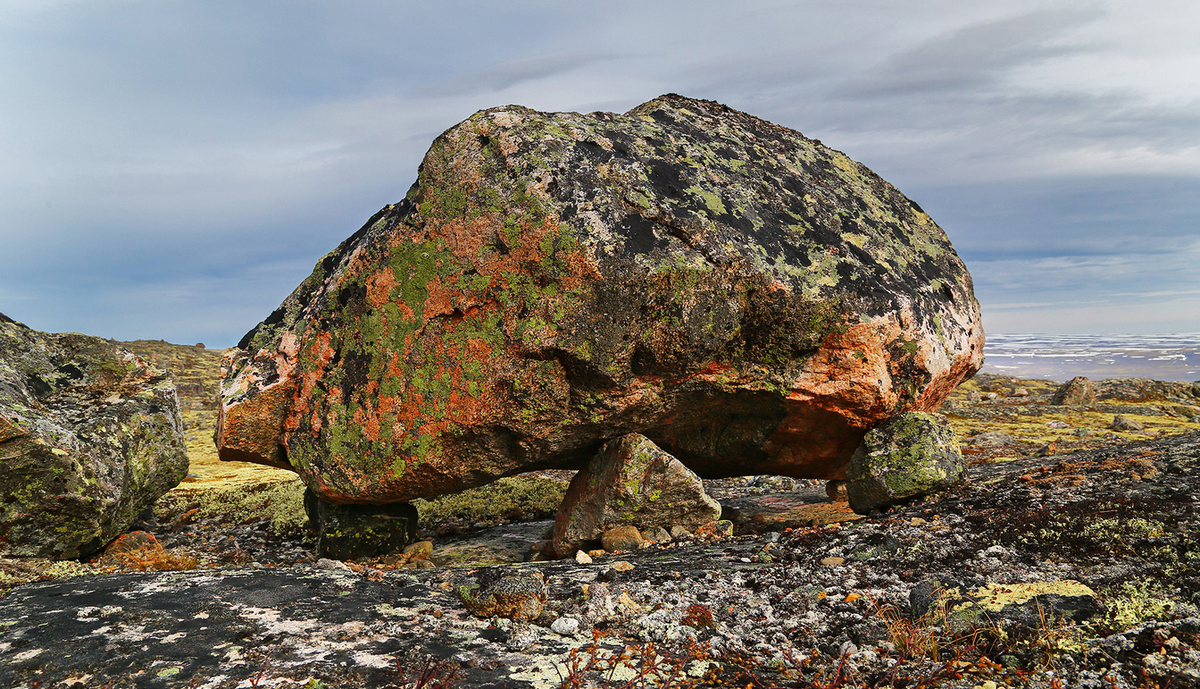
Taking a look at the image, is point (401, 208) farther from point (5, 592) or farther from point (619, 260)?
point (5, 592)

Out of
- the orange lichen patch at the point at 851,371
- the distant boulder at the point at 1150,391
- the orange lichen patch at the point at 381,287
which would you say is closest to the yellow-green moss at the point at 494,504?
the orange lichen patch at the point at 381,287

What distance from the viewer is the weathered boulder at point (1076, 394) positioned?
3834cm

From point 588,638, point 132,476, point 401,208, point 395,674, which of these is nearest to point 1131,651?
point 588,638

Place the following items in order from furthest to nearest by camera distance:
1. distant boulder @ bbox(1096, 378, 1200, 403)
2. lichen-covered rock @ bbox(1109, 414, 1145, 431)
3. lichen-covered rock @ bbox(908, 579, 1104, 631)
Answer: distant boulder @ bbox(1096, 378, 1200, 403) → lichen-covered rock @ bbox(1109, 414, 1145, 431) → lichen-covered rock @ bbox(908, 579, 1104, 631)

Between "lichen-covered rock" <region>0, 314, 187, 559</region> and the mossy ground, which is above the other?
"lichen-covered rock" <region>0, 314, 187, 559</region>

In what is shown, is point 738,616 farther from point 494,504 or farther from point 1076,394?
point 1076,394

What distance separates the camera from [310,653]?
5.53 meters

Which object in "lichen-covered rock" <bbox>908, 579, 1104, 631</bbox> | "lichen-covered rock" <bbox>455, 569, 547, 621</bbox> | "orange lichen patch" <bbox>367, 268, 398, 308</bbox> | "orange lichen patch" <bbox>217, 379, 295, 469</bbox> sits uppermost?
"orange lichen patch" <bbox>367, 268, 398, 308</bbox>

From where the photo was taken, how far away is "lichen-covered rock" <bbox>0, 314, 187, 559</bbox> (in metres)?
11.4

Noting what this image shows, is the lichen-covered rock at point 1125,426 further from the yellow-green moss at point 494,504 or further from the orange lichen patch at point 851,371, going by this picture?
the yellow-green moss at point 494,504

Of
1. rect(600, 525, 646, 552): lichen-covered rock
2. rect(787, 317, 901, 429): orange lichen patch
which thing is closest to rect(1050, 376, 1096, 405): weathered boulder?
rect(787, 317, 901, 429): orange lichen patch

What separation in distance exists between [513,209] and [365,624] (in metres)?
6.02

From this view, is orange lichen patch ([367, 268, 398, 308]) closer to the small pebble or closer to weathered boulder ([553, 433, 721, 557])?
weathered boulder ([553, 433, 721, 557])

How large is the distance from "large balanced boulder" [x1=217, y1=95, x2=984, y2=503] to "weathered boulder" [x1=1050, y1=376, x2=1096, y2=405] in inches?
1253
